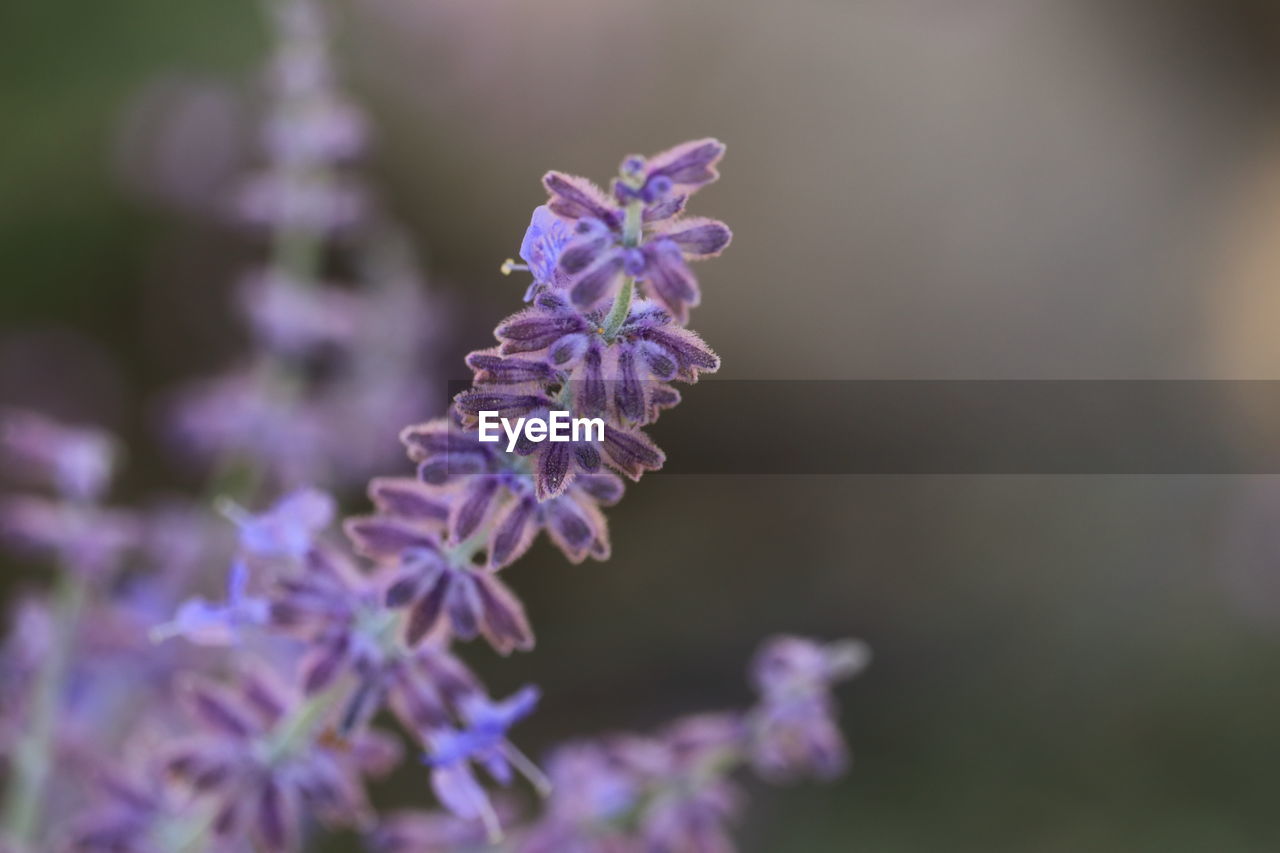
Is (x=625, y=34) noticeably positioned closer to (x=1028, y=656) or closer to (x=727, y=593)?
(x=727, y=593)

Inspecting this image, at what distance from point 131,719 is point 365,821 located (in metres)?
0.78

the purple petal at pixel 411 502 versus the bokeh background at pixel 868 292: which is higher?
the bokeh background at pixel 868 292

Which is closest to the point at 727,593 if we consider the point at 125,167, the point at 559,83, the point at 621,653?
the point at 621,653

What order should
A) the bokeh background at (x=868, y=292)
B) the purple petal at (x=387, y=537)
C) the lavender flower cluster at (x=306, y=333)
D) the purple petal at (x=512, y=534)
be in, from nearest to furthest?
the purple petal at (x=512, y=534)
the purple petal at (x=387, y=537)
the lavender flower cluster at (x=306, y=333)
the bokeh background at (x=868, y=292)

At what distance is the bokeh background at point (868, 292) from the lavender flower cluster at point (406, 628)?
1266mm

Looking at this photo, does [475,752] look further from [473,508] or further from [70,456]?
[70,456]

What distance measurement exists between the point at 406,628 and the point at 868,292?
2.51 metres

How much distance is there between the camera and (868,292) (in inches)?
136

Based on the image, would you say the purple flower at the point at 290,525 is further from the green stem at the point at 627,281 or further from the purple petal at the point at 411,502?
the green stem at the point at 627,281

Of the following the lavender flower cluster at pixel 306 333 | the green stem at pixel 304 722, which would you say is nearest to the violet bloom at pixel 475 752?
the green stem at pixel 304 722

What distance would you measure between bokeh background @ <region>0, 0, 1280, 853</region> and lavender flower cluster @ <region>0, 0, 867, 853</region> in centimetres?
127

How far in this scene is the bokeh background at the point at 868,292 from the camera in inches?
118

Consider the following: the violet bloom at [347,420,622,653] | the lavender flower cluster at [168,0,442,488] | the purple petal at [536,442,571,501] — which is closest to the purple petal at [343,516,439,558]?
the violet bloom at [347,420,622,653]

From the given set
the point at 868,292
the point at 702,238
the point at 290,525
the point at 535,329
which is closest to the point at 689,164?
the point at 702,238
